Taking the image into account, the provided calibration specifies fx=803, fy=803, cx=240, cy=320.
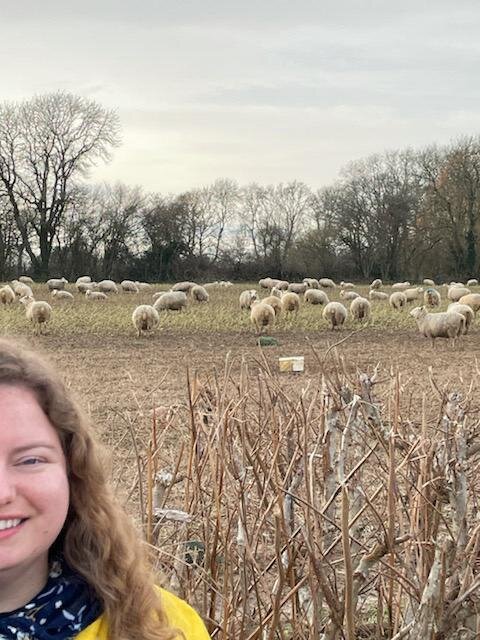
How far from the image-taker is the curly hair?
4.78ft

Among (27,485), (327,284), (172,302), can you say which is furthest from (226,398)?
(327,284)

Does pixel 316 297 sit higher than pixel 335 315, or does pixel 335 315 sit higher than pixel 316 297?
pixel 316 297

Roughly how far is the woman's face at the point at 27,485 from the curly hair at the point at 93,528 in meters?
0.04

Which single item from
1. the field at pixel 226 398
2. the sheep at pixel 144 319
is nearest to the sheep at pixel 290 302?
the field at pixel 226 398

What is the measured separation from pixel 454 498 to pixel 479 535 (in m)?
0.20

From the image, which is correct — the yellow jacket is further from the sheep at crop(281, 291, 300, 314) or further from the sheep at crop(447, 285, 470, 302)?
the sheep at crop(447, 285, 470, 302)

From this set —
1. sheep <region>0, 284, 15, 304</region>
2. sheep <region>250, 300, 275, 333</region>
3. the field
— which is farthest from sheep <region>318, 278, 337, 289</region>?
sheep <region>250, 300, 275, 333</region>

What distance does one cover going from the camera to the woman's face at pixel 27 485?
4.46 ft

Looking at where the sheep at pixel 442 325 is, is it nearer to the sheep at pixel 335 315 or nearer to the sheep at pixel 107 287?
the sheep at pixel 335 315

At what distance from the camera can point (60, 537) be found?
1.55 metres

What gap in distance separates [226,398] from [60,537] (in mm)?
942

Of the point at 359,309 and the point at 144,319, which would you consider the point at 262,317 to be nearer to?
the point at 144,319

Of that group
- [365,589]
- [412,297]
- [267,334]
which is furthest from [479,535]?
[412,297]

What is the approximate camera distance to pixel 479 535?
1.92 meters
